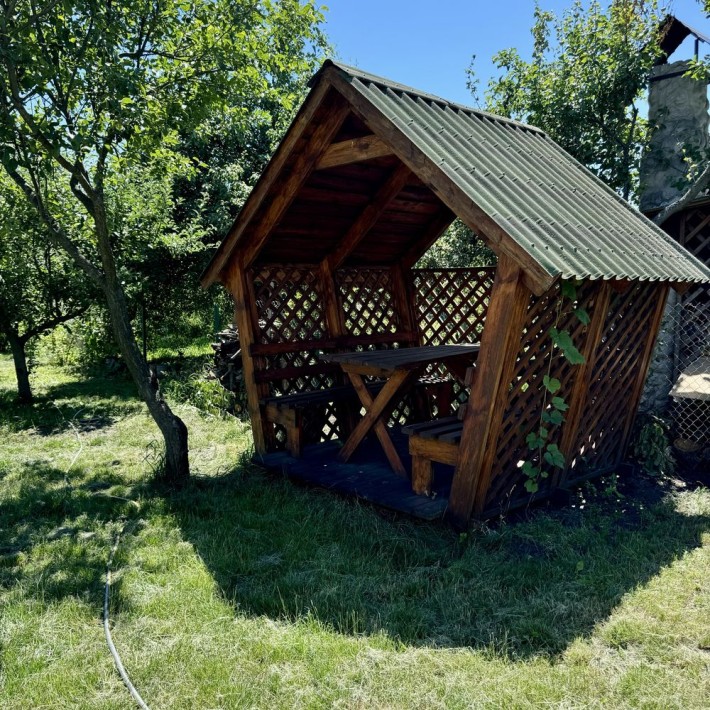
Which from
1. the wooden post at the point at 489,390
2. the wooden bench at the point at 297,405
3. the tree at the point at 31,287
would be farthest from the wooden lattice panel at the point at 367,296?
the tree at the point at 31,287

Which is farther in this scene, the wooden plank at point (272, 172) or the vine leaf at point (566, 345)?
the wooden plank at point (272, 172)

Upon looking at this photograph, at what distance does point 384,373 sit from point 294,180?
1.79 metres

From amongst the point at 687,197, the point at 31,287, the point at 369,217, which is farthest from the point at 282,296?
the point at 31,287

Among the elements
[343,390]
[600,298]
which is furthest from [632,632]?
[343,390]

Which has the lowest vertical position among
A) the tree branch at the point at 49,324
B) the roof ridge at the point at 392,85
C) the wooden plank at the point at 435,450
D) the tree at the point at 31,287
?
the wooden plank at the point at 435,450

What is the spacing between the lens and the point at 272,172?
193 inches

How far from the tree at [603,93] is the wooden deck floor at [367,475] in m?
4.85

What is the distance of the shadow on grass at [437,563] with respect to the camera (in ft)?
10.2

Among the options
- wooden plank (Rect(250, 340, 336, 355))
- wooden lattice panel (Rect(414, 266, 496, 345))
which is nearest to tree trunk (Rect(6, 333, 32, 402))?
wooden plank (Rect(250, 340, 336, 355))

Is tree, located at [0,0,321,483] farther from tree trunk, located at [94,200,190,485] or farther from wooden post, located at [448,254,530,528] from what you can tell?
wooden post, located at [448,254,530,528]

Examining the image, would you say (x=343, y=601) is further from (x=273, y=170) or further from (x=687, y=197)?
(x=687, y=197)

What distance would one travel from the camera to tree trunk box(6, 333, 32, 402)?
29.4 ft

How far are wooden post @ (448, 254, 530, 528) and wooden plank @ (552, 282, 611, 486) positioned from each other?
944 mm

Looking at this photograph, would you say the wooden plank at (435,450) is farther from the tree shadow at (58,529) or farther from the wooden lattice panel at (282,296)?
the tree shadow at (58,529)
